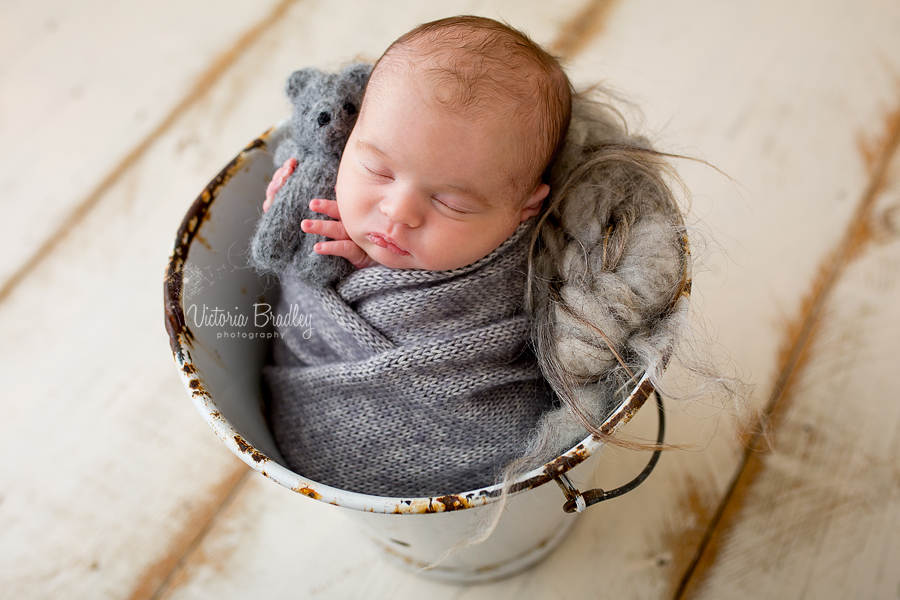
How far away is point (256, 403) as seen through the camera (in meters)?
0.73

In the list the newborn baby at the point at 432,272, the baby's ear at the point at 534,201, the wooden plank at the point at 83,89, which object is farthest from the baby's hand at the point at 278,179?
the wooden plank at the point at 83,89

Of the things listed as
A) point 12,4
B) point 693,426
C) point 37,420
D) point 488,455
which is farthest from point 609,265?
point 12,4

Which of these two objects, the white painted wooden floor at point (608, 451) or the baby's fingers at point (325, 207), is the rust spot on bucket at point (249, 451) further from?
the white painted wooden floor at point (608, 451)

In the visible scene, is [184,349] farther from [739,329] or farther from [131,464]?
[739,329]

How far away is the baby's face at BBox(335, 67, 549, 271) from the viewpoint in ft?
1.91

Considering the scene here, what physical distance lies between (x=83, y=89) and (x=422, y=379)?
975mm

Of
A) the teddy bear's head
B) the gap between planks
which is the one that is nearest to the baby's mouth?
the teddy bear's head

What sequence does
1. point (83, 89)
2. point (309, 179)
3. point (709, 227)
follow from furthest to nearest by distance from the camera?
point (83, 89)
point (709, 227)
point (309, 179)

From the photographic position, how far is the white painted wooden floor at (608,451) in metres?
0.79

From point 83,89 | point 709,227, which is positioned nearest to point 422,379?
point 709,227

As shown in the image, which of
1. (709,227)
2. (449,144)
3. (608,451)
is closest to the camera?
(449,144)

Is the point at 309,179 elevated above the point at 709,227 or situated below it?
above

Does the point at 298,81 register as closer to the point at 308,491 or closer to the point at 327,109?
the point at 327,109

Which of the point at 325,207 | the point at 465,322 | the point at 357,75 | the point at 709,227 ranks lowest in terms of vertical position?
the point at 709,227
